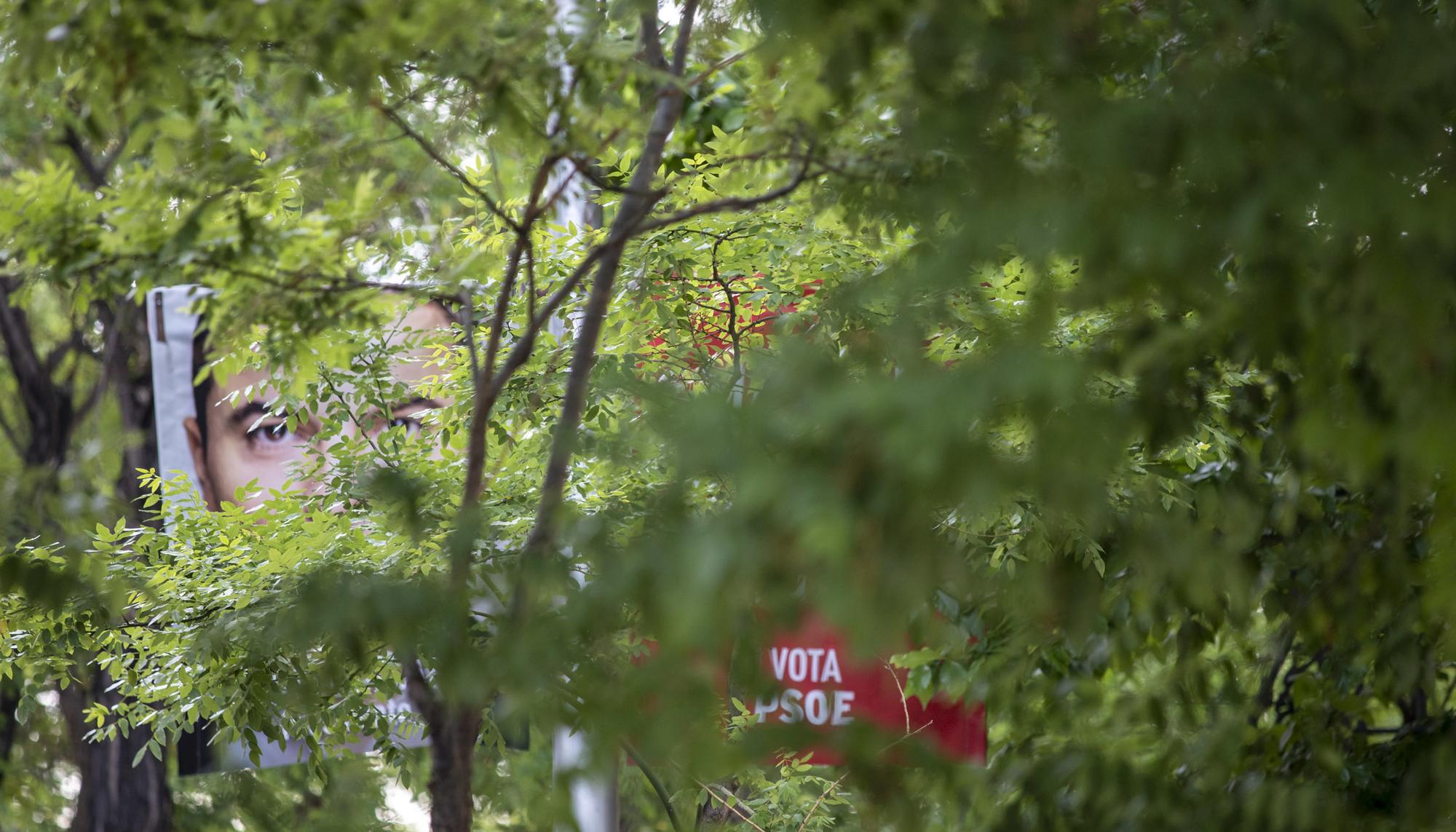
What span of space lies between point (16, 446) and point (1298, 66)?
33.2 ft

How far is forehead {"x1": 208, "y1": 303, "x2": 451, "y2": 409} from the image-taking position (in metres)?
3.57

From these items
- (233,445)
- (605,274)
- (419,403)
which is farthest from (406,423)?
(605,274)

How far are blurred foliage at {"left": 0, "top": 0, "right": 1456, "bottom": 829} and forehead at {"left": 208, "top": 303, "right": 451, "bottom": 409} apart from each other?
44cm

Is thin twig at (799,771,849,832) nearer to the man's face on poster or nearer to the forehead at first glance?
the forehead

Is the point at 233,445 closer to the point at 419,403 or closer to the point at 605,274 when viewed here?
the point at 419,403

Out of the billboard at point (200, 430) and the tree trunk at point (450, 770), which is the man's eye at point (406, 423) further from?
the tree trunk at point (450, 770)

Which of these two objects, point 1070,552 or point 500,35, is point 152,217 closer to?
point 500,35

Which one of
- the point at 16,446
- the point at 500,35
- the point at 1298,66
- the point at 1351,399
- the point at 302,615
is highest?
the point at 16,446

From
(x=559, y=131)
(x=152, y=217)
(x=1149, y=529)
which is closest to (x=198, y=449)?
(x=152, y=217)

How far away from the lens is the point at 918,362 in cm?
109

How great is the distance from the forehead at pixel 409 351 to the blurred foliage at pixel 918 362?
0.44 meters

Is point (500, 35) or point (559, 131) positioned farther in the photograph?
point (559, 131)

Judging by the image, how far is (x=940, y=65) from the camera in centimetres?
125

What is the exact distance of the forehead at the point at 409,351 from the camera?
11.7 ft
